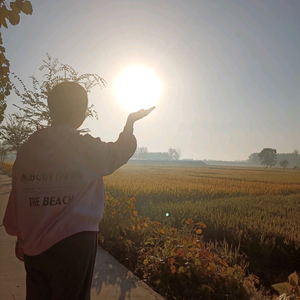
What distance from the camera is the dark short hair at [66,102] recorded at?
148 cm

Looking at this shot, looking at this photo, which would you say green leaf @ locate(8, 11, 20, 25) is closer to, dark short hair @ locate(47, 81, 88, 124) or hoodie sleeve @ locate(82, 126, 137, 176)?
dark short hair @ locate(47, 81, 88, 124)

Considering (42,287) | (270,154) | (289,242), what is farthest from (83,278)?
(270,154)

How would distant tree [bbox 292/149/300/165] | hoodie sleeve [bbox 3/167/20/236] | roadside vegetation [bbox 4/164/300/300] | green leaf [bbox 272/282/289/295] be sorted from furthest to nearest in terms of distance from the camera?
distant tree [bbox 292/149/300/165] → roadside vegetation [bbox 4/164/300/300] → green leaf [bbox 272/282/289/295] → hoodie sleeve [bbox 3/167/20/236]

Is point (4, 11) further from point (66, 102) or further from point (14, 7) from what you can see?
point (66, 102)

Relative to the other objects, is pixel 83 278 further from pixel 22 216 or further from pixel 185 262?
pixel 185 262

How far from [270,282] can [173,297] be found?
2.53 meters

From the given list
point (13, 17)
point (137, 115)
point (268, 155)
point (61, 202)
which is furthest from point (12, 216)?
point (268, 155)

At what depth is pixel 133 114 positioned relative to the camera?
154cm

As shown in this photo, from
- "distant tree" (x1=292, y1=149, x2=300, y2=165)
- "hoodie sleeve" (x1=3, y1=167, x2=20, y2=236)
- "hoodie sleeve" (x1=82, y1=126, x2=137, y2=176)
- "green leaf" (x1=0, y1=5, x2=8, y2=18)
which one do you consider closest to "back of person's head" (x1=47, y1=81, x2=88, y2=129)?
"hoodie sleeve" (x1=82, y1=126, x2=137, y2=176)

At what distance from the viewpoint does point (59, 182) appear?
1.34 meters

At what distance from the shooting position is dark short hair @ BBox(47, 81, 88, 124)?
4.86ft

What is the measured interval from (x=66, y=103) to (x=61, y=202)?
547mm

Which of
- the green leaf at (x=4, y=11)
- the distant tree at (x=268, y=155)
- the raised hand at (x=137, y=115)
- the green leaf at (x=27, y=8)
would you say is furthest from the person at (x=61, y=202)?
the distant tree at (x=268, y=155)

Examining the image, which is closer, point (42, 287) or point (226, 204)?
point (42, 287)
